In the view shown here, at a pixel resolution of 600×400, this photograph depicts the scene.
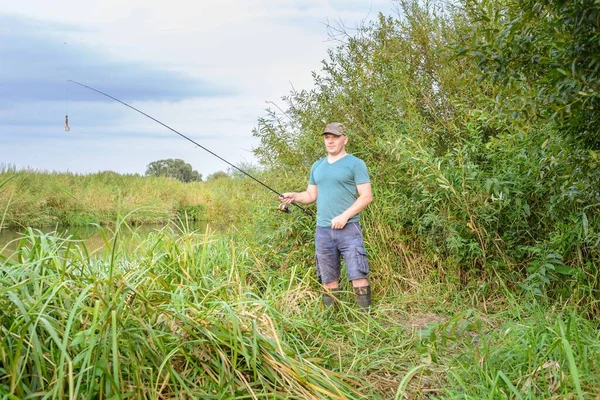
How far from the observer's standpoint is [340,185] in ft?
15.4

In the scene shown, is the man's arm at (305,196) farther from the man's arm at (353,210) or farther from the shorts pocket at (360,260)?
the shorts pocket at (360,260)

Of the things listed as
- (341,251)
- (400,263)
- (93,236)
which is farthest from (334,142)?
(93,236)

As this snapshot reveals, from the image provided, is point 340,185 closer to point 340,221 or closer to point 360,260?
point 340,221

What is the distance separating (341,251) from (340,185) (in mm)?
574

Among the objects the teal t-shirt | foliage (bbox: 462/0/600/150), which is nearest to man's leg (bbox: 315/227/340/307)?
the teal t-shirt

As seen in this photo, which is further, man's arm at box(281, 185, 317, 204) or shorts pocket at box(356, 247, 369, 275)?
man's arm at box(281, 185, 317, 204)

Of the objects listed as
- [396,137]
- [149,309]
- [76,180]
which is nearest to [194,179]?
[76,180]

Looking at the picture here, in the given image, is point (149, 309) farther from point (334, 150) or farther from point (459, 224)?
point (459, 224)

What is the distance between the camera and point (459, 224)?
16.9ft

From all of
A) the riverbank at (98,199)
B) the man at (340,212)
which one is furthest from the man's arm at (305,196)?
the riverbank at (98,199)

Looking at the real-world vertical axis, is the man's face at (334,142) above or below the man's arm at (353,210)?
above

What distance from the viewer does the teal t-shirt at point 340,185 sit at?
4.66 metres

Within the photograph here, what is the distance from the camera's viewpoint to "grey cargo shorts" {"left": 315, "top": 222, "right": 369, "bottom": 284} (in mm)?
4680

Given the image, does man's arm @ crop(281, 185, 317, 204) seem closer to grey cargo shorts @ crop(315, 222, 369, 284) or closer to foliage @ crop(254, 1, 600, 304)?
grey cargo shorts @ crop(315, 222, 369, 284)
